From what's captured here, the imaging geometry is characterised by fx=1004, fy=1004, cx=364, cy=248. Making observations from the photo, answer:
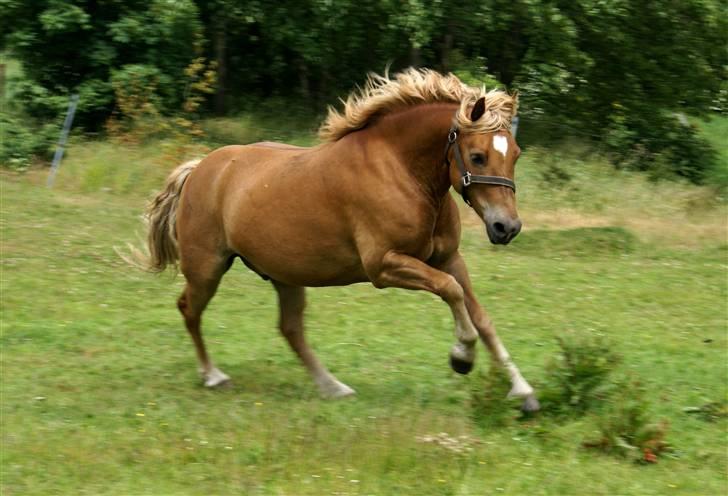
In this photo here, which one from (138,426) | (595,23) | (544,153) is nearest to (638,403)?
(138,426)

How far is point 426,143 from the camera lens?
6.45 m

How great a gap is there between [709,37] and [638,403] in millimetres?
14460

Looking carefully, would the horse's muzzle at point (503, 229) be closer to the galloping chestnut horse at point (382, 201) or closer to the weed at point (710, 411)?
the galloping chestnut horse at point (382, 201)

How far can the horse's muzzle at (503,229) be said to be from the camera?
590 centimetres

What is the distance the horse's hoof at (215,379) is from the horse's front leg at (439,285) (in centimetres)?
179

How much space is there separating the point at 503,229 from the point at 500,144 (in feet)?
1.74

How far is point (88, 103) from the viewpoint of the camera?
19719mm

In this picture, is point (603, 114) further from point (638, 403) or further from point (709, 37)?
point (638, 403)

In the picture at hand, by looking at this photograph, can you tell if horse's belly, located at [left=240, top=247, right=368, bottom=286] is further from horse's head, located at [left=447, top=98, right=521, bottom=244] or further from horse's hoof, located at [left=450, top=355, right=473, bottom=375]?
horse's head, located at [left=447, top=98, right=521, bottom=244]

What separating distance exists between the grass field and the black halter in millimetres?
1277

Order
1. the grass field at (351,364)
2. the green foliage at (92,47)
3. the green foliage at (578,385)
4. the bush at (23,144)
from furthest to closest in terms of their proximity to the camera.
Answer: the green foliage at (92,47)
the bush at (23,144)
the green foliage at (578,385)
the grass field at (351,364)

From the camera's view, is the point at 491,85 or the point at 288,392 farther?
the point at 491,85

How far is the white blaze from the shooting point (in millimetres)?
6043

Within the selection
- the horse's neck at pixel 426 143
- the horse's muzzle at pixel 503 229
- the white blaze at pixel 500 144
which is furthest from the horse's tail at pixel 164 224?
the horse's muzzle at pixel 503 229
